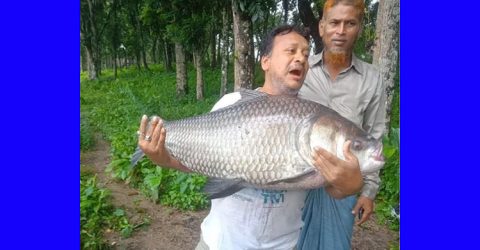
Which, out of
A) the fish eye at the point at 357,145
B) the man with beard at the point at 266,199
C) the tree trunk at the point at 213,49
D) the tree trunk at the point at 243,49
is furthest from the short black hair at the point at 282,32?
the tree trunk at the point at 213,49

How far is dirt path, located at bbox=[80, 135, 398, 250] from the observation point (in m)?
2.82

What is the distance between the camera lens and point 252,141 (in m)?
1.18

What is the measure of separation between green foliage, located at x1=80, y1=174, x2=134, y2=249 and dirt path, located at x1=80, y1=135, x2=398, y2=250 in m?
0.07

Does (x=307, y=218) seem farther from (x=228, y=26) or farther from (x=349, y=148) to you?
(x=228, y=26)

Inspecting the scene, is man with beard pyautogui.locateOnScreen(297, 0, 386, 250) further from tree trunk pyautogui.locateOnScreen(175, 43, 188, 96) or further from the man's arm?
tree trunk pyautogui.locateOnScreen(175, 43, 188, 96)

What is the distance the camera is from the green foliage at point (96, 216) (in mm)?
2508

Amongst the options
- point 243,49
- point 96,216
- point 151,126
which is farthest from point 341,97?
point 96,216

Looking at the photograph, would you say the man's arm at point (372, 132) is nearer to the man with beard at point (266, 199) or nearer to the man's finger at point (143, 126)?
the man with beard at point (266, 199)

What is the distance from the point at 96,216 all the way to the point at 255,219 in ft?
5.56

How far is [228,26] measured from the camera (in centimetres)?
417

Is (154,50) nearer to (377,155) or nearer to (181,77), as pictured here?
(181,77)

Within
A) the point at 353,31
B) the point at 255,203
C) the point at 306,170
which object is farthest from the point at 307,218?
the point at 353,31

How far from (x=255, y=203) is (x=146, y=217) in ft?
6.15

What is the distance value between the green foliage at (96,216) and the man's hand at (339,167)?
6.31ft
